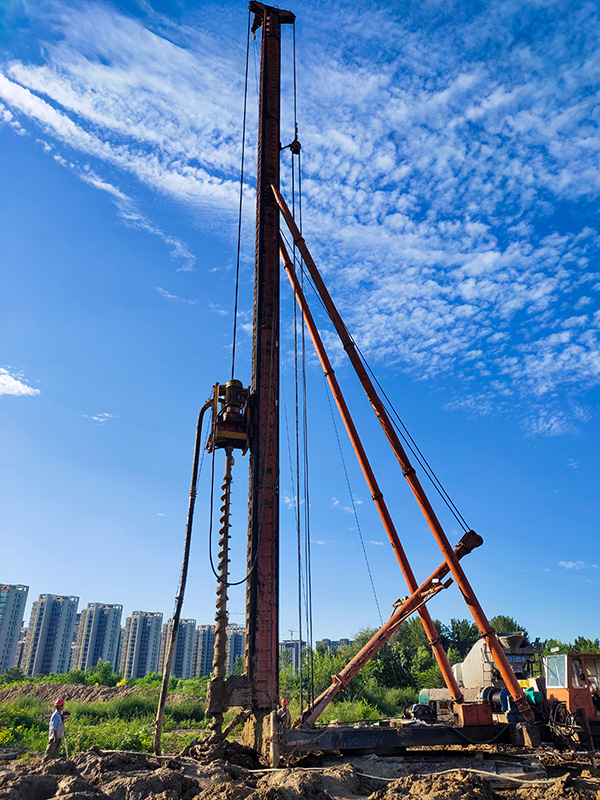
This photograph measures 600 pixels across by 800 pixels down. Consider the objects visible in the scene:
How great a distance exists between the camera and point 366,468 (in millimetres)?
13180

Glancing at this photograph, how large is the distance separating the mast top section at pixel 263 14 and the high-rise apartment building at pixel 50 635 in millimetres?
78928

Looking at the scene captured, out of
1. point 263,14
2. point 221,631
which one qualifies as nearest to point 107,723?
point 221,631

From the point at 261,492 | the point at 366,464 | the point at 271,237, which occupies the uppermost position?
the point at 271,237

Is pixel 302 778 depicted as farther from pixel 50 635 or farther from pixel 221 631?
pixel 50 635

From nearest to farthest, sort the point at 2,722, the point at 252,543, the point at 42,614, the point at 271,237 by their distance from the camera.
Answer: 1. the point at 252,543
2. the point at 271,237
3. the point at 2,722
4. the point at 42,614

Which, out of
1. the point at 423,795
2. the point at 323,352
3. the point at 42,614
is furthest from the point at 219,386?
the point at 42,614

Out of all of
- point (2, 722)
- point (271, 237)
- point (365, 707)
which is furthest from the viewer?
point (365, 707)

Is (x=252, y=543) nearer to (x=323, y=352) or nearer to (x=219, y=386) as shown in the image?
(x=219, y=386)

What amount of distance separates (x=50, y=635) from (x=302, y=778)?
266ft

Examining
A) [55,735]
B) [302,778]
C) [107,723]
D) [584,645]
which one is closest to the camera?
[302,778]

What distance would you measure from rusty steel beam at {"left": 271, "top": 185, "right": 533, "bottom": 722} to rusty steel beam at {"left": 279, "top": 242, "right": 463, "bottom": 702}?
47 cm

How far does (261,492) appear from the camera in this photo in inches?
477

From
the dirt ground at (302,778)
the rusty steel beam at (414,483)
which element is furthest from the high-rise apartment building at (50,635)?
the rusty steel beam at (414,483)

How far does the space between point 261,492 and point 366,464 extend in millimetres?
2641
